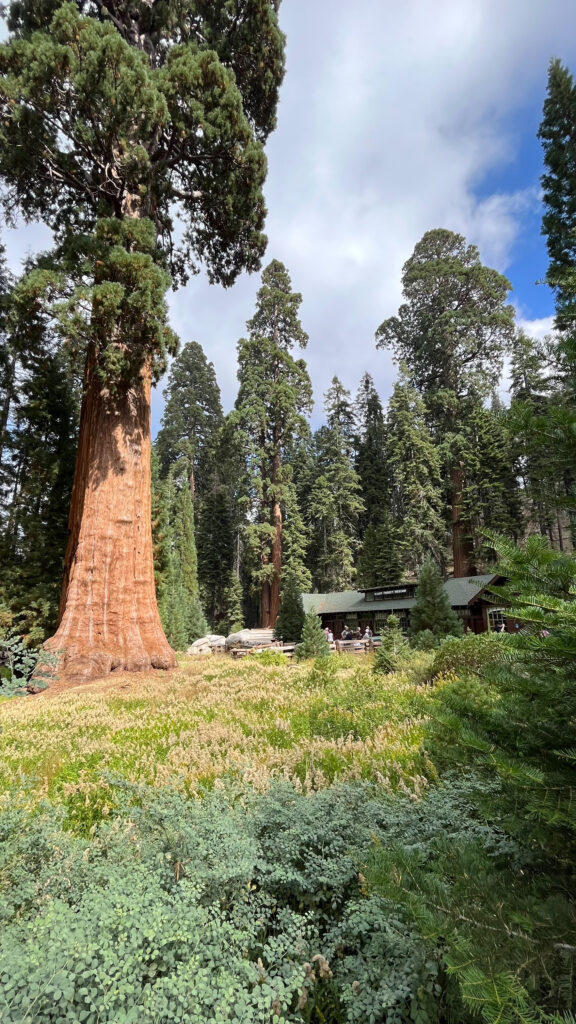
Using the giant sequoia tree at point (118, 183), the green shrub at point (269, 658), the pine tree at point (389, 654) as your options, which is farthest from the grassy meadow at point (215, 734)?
the green shrub at point (269, 658)

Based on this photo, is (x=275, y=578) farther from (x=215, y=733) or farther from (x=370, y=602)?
(x=215, y=733)

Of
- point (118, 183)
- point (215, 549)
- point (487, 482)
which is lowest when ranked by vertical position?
point (215, 549)

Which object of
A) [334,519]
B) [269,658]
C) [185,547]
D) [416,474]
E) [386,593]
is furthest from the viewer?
[334,519]

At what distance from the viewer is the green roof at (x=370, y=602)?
22953 mm

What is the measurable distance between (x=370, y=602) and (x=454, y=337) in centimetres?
1898

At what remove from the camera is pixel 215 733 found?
16.3 ft

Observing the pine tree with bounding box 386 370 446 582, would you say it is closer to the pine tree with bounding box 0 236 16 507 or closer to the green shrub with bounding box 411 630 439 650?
the green shrub with bounding box 411 630 439 650

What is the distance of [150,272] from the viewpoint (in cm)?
1051

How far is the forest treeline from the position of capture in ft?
48.9

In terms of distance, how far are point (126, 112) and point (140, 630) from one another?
11750 millimetres

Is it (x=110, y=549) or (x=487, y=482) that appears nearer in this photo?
(x=110, y=549)

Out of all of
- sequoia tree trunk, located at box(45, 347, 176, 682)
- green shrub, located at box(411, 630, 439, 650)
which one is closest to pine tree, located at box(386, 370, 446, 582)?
green shrub, located at box(411, 630, 439, 650)

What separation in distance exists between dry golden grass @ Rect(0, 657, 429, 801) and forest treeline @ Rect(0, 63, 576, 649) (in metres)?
7.31

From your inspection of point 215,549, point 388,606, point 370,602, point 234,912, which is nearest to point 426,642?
point 234,912
